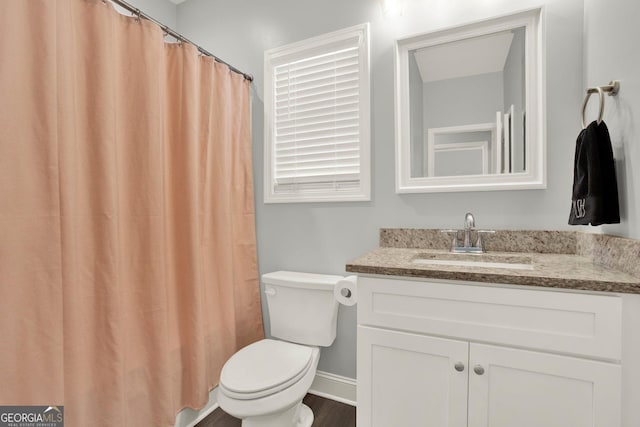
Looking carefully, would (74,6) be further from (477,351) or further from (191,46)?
(477,351)

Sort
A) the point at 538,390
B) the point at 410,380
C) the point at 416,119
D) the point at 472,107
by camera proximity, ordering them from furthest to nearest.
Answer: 1. the point at 416,119
2. the point at 472,107
3. the point at 410,380
4. the point at 538,390

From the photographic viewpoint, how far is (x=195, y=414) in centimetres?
162

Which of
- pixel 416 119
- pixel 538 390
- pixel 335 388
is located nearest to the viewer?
pixel 538 390

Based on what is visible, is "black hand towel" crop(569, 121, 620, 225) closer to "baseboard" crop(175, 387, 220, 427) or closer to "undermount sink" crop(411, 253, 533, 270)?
"undermount sink" crop(411, 253, 533, 270)

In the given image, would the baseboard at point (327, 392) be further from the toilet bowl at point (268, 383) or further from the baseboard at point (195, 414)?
the toilet bowl at point (268, 383)

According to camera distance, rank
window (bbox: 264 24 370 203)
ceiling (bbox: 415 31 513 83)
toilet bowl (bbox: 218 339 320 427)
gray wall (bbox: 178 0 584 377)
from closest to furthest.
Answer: toilet bowl (bbox: 218 339 320 427)
gray wall (bbox: 178 0 584 377)
ceiling (bbox: 415 31 513 83)
window (bbox: 264 24 370 203)

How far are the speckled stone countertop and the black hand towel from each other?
0.09m

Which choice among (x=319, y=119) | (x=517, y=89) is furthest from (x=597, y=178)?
(x=319, y=119)

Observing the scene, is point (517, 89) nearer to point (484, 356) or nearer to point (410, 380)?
point (484, 356)

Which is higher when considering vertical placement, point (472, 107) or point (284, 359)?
point (472, 107)

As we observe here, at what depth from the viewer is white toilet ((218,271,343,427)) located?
4.02ft

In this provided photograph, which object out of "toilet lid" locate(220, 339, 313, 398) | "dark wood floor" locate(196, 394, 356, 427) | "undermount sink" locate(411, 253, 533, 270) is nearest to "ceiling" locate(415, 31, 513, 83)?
"undermount sink" locate(411, 253, 533, 270)

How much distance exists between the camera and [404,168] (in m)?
1.62

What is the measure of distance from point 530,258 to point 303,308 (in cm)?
111
